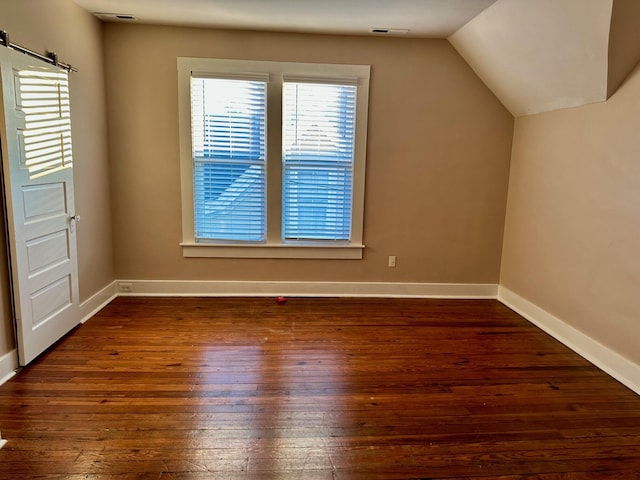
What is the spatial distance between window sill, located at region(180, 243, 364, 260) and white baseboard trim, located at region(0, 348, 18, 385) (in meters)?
1.73

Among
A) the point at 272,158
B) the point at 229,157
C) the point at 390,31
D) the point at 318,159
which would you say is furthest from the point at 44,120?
the point at 390,31

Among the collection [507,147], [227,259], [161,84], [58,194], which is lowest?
[227,259]

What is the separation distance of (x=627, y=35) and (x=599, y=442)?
238cm

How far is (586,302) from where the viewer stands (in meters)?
3.06

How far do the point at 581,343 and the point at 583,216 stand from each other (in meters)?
0.99

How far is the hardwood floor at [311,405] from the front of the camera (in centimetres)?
187

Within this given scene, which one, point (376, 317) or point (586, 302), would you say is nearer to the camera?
point (586, 302)

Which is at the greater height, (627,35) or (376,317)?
(627,35)

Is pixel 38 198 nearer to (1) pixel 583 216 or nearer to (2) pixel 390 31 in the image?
(2) pixel 390 31

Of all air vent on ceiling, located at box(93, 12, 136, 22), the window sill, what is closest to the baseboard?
the window sill

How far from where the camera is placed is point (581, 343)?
3.10 m

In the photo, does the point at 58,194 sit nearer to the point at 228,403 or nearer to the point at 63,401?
the point at 63,401

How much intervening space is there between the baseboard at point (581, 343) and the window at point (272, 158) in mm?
1671

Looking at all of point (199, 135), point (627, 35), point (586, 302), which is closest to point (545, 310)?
point (586, 302)
